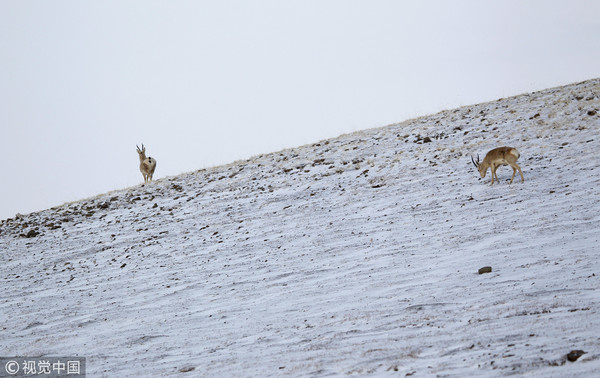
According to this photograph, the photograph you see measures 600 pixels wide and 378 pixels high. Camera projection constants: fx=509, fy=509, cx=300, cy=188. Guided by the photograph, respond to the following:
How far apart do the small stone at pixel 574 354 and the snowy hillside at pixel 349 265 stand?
0.16 ft

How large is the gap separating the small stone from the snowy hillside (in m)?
0.05

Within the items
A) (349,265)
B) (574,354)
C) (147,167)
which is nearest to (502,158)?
(349,265)

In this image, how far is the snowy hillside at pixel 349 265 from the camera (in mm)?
6125

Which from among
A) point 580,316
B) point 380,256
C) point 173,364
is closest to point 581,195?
point 380,256

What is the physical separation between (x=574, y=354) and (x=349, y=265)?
5480mm

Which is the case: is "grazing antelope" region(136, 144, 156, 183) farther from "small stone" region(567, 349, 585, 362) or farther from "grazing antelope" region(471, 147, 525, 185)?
"small stone" region(567, 349, 585, 362)

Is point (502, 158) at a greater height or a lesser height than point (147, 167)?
lesser

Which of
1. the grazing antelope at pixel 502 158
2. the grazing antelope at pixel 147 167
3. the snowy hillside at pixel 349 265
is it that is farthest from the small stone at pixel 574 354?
the grazing antelope at pixel 147 167

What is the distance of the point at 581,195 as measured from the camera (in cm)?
1090

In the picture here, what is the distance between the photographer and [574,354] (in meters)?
4.90

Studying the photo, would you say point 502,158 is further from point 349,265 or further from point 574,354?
point 574,354

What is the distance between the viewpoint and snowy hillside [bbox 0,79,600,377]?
20.1 feet

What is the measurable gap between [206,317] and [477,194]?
25.2 ft

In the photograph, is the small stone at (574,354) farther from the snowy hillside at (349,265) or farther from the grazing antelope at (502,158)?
the grazing antelope at (502,158)
